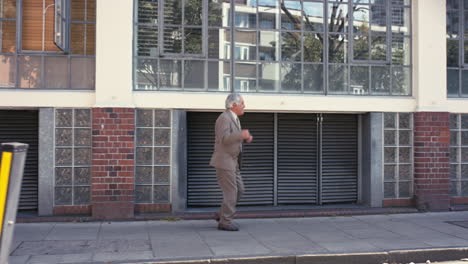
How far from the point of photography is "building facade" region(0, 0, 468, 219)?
793cm

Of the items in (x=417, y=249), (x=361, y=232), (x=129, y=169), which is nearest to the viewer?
(x=417, y=249)

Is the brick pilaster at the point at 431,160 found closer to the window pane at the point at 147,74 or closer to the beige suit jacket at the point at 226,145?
the beige suit jacket at the point at 226,145

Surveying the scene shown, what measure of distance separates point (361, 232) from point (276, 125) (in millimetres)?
2776

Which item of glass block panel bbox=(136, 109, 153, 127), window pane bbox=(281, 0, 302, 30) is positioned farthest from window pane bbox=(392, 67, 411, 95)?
glass block panel bbox=(136, 109, 153, 127)

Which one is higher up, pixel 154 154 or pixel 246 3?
pixel 246 3

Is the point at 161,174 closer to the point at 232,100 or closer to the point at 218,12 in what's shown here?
the point at 232,100

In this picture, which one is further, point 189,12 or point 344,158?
point 344,158

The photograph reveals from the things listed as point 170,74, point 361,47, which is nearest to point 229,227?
point 170,74

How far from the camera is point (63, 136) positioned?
313 inches

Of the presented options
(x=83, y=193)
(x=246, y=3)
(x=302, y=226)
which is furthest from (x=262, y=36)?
(x=83, y=193)

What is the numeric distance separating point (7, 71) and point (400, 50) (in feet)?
23.4

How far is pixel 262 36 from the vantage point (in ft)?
28.5

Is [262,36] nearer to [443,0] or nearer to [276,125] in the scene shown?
[276,125]

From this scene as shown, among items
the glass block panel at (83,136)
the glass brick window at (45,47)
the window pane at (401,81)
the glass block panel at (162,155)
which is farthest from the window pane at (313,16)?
the glass block panel at (83,136)
